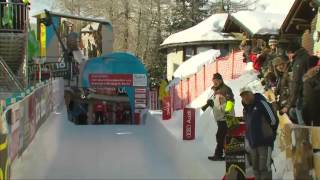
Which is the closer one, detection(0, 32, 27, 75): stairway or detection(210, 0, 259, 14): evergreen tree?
detection(0, 32, 27, 75): stairway

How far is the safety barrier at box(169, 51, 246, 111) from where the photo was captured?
21.7 m

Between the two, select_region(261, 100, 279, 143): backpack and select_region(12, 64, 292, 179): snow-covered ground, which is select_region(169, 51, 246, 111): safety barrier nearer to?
select_region(12, 64, 292, 179): snow-covered ground

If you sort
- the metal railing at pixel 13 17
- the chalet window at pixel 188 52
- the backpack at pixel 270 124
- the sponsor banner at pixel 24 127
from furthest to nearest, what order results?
the chalet window at pixel 188 52 < the metal railing at pixel 13 17 < the sponsor banner at pixel 24 127 < the backpack at pixel 270 124

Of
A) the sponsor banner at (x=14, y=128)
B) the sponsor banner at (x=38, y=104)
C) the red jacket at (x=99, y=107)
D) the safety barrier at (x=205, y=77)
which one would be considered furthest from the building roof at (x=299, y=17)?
the sponsor banner at (x=14, y=128)

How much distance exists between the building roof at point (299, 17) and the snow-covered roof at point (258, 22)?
296cm

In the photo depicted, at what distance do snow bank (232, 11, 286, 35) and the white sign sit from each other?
6.77 m

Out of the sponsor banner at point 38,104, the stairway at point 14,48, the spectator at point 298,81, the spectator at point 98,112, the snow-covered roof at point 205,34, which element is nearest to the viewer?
the spectator at point 298,81

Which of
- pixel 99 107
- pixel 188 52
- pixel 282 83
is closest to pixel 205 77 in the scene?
pixel 99 107

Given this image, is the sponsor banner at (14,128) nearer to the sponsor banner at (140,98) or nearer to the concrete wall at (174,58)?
the sponsor banner at (140,98)

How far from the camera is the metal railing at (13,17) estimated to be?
18.2 m

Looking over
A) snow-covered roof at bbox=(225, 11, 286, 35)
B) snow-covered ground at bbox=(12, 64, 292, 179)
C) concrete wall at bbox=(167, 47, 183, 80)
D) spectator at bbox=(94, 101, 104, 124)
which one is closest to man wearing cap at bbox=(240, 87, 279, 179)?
snow-covered ground at bbox=(12, 64, 292, 179)

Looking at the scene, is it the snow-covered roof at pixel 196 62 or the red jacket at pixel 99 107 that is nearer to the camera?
the red jacket at pixel 99 107

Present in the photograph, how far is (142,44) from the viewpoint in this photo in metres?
56.8

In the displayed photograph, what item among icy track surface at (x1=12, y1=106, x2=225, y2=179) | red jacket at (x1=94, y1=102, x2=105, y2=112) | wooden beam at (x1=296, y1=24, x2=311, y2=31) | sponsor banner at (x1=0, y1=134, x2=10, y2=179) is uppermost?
wooden beam at (x1=296, y1=24, x2=311, y2=31)
